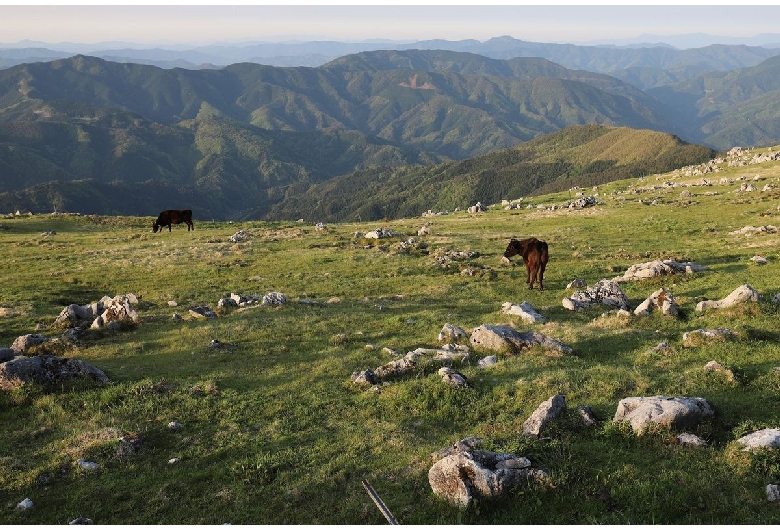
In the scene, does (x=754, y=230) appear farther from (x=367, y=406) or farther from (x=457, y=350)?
(x=367, y=406)

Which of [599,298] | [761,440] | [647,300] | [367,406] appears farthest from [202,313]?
[761,440]

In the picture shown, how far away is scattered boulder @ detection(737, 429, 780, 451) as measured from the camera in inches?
420

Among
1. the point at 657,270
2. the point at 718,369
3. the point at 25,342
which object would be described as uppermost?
the point at 718,369

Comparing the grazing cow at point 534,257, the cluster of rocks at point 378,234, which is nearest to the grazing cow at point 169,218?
the cluster of rocks at point 378,234

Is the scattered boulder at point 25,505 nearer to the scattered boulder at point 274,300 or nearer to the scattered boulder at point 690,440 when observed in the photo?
the scattered boulder at point 690,440

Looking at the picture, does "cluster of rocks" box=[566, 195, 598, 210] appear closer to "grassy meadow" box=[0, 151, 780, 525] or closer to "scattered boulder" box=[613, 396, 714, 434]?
"grassy meadow" box=[0, 151, 780, 525]

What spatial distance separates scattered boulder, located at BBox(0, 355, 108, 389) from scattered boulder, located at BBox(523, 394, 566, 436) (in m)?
15.1

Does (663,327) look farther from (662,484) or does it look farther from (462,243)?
(462,243)

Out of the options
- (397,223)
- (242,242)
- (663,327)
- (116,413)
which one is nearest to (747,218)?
(663,327)

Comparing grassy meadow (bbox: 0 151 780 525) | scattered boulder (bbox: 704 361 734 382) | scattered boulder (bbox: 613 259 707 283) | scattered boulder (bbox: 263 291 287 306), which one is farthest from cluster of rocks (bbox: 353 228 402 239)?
scattered boulder (bbox: 704 361 734 382)

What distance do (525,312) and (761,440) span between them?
1353 centimetres

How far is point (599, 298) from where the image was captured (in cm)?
2612

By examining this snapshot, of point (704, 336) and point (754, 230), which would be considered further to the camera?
point (754, 230)

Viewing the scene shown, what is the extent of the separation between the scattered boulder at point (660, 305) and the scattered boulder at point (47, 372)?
23.4 metres
